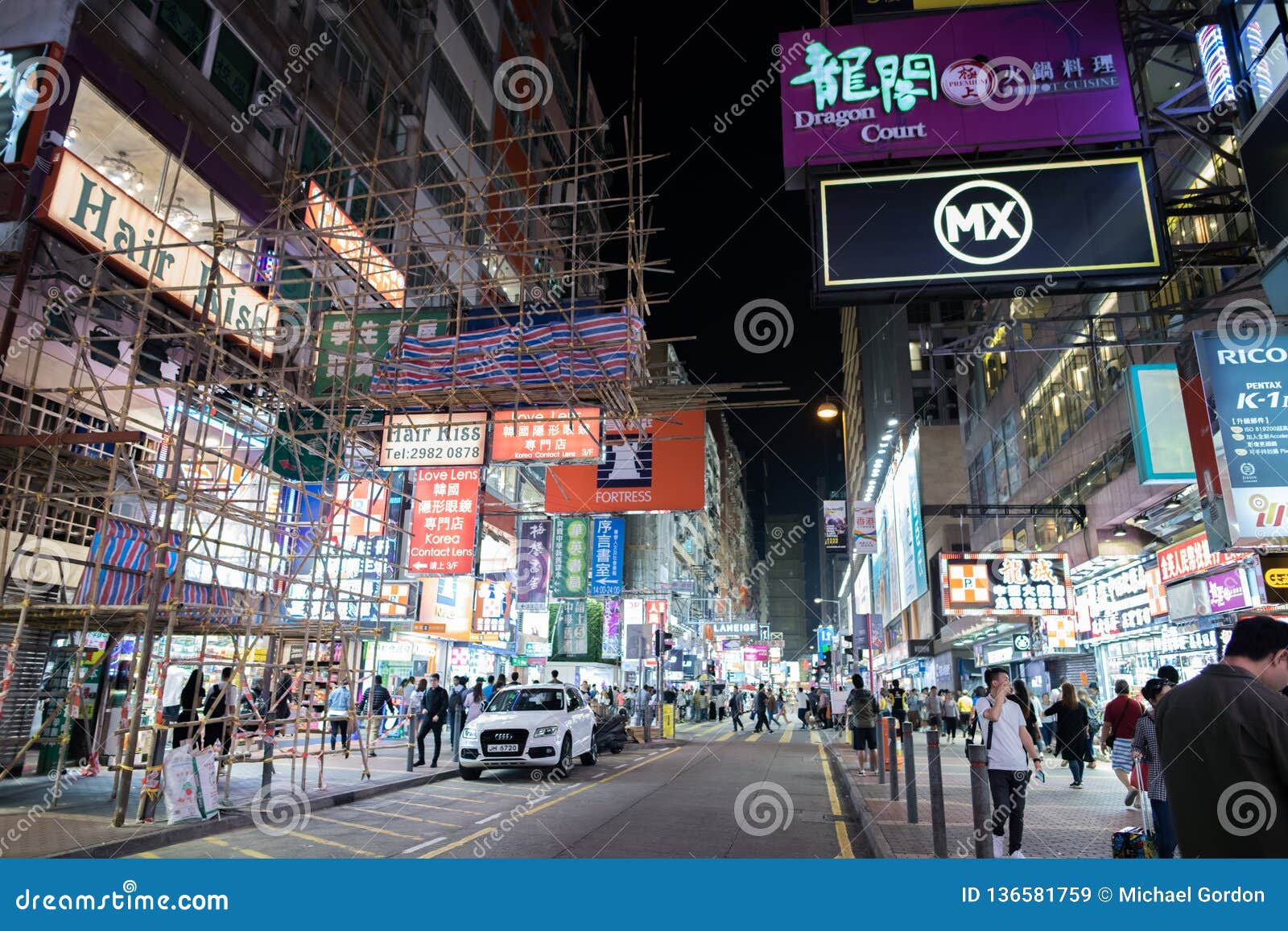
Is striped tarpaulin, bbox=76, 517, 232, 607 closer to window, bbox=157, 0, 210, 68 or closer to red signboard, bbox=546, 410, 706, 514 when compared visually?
window, bbox=157, 0, 210, 68

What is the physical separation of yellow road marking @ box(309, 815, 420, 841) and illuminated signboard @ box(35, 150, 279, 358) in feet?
20.2

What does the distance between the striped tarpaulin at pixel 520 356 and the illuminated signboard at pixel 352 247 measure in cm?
169

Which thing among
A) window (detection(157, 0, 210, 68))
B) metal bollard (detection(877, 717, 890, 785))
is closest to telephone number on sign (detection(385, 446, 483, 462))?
window (detection(157, 0, 210, 68))

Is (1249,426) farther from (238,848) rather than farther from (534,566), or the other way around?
(534,566)

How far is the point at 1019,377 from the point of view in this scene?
1124 inches

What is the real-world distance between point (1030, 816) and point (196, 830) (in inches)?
394

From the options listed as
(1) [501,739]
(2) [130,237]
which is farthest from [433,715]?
(2) [130,237]

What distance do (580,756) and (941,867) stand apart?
A: 14861 millimetres

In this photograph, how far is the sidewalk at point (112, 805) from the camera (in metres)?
7.36

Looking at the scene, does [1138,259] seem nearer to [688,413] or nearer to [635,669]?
[688,413]

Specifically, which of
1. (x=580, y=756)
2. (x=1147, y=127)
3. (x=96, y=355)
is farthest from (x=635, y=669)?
(x=1147, y=127)

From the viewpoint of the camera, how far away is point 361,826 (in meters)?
9.12

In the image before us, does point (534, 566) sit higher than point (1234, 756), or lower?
higher

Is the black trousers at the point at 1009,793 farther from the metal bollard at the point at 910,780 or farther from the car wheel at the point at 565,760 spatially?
the car wheel at the point at 565,760
